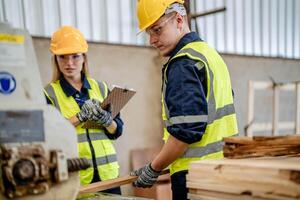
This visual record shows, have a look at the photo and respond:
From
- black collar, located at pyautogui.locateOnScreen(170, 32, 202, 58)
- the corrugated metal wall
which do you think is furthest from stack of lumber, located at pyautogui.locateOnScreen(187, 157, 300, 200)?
the corrugated metal wall

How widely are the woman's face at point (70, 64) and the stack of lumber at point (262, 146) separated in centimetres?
111

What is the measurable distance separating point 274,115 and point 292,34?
142 centimetres

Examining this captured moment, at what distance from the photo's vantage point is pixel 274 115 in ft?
15.5

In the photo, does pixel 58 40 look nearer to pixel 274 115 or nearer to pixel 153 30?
pixel 153 30

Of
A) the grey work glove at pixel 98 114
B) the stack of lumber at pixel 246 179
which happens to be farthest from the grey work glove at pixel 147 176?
the grey work glove at pixel 98 114

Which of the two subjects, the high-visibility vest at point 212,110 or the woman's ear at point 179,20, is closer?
the high-visibility vest at point 212,110

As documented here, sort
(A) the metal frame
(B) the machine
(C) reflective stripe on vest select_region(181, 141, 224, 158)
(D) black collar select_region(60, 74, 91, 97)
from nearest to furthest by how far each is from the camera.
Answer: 1. (B) the machine
2. (C) reflective stripe on vest select_region(181, 141, 224, 158)
3. (D) black collar select_region(60, 74, 91, 97)
4. (A) the metal frame

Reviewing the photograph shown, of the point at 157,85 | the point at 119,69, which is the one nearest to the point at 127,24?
the point at 119,69

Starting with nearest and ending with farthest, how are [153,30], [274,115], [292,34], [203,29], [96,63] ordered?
[153,30] < [96,63] < [203,29] < [274,115] < [292,34]

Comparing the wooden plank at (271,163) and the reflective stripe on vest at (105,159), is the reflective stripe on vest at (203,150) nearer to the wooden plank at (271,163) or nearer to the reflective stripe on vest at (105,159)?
the wooden plank at (271,163)

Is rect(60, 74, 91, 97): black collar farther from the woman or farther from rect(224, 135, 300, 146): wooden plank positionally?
rect(224, 135, 300, 146): wooden plank

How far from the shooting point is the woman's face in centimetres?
192

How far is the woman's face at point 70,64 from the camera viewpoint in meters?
1.92

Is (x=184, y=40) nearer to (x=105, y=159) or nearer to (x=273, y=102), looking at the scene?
(x=105, y=159)
